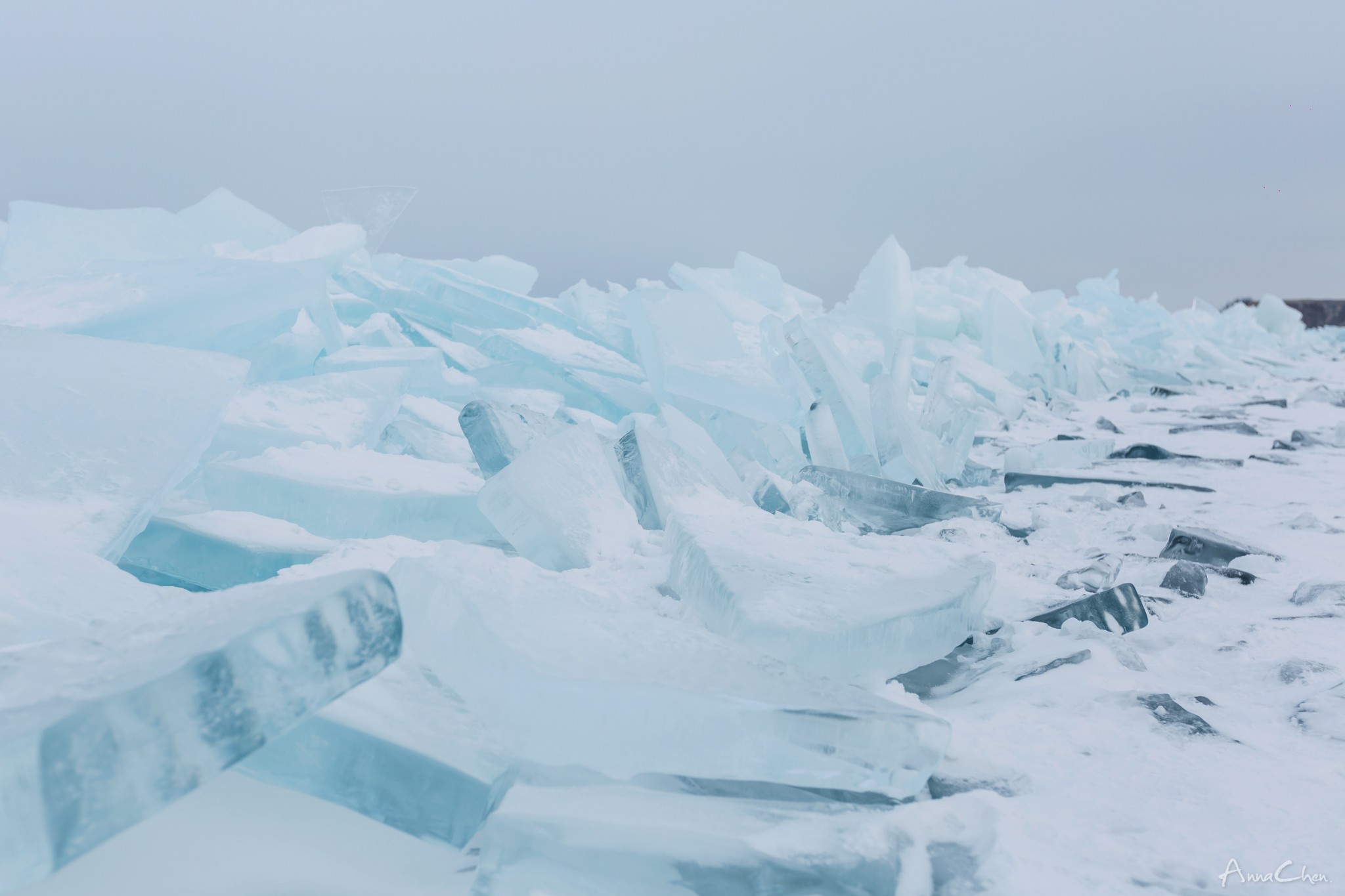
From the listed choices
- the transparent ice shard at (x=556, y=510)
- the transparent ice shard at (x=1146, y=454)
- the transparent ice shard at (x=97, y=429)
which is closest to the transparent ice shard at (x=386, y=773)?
the transparent ice shard at (x=97, y=429)

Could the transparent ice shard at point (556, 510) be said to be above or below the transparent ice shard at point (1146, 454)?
above

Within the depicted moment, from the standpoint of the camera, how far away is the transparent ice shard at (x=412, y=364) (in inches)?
88.3

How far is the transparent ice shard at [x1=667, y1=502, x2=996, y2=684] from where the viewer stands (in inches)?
32.9

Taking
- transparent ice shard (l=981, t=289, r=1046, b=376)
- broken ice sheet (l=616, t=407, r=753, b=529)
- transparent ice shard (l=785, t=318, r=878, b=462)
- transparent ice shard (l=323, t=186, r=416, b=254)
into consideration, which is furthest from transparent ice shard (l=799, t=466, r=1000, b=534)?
transparent ice shard (l=981, t=289, r=1046, b=376)

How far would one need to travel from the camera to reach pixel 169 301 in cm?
156

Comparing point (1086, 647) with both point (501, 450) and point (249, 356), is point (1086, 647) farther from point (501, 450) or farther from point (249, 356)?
point (249, 356)

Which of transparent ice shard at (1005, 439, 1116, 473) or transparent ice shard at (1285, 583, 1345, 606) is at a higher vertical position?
transparent ice shard at (1285, 583, 1345, 606)

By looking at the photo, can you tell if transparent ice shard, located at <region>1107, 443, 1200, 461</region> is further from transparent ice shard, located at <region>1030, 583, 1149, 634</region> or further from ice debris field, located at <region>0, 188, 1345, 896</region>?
transparent ice shard, located at <region>1030, 583, 1149, 634</region>

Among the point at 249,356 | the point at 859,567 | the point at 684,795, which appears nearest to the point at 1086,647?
the point at 859,567

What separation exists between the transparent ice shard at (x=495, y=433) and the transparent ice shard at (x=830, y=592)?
368 mm

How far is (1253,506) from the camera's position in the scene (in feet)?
5.84

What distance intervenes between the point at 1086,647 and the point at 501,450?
90 cm

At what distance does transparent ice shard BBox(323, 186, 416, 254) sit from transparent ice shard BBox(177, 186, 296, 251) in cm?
21

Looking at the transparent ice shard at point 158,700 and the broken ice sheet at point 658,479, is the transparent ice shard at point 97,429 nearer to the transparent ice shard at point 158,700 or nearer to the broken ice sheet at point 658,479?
the transparent ice shard at point 158,700
